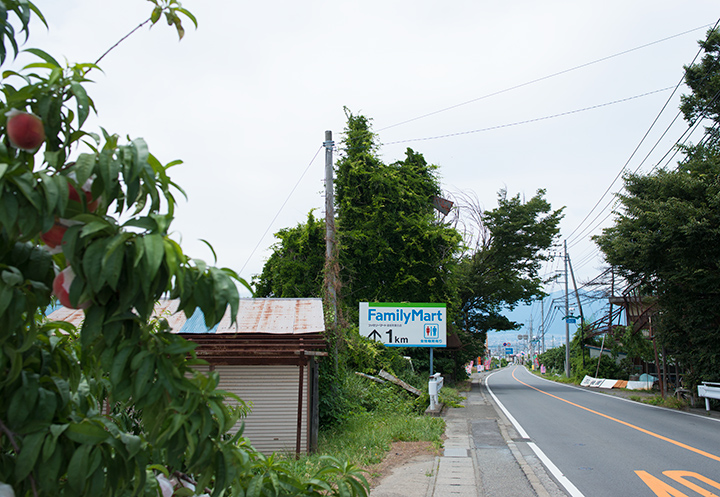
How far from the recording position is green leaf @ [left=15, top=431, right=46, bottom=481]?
4.40 ft

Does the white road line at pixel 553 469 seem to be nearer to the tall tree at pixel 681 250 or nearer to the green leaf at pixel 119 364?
the green leaf at pixel 119 364

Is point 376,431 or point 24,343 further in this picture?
point 376,431

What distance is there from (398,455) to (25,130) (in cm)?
958

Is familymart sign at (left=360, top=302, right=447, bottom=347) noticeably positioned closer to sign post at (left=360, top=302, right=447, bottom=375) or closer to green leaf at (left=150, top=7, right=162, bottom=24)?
sign post at (left=360, top=302, right=447, bottom=375)

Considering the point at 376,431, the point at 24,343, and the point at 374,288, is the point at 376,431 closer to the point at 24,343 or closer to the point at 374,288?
the point at 24,343

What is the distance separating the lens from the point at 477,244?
36.6m

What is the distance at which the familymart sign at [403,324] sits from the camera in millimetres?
20531

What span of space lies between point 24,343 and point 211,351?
8.78 meters

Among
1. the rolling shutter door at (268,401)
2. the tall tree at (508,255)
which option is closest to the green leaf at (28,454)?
the rolling shutter door at (268,401)

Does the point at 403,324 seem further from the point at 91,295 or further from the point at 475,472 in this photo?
the point at 91,295

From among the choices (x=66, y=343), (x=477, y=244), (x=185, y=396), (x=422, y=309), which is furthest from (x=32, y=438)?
(x=477, y=244)

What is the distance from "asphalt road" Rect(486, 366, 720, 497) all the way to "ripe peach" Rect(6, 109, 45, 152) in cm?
815

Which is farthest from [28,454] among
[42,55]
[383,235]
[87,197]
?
[383,235]

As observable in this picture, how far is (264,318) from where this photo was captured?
11.4 m
